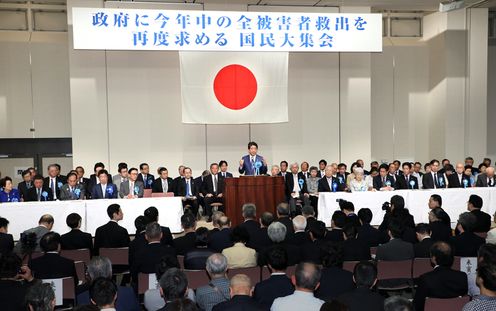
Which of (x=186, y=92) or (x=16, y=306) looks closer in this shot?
(x=16, y=306)

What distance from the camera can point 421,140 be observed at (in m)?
14.1

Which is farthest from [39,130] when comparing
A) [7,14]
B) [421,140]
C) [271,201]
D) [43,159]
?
[421,140]

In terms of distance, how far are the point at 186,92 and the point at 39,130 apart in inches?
165

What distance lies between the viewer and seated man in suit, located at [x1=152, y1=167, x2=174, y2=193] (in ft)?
33.8

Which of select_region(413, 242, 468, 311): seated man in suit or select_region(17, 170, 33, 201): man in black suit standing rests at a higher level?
select_region(17, 170, 33, 201): man in black suit standing

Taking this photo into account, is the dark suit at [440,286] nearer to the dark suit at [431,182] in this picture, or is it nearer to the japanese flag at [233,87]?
the dark suit at [431,182]

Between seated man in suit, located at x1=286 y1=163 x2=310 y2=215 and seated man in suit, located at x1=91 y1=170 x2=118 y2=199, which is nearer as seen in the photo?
seated man in suit, located at x1=91 y1=170 x2=118 y2=199

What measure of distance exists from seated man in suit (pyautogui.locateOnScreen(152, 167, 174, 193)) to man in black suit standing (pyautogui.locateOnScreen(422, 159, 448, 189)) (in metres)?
4.86

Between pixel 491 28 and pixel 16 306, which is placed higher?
pixel 491 28

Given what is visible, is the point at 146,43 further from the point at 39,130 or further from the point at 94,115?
the point at 39,130

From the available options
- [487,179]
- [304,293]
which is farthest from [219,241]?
[487,179]

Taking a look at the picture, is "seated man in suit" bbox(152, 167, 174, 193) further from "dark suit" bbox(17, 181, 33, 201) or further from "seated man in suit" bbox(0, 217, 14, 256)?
"seated man in suit" bbox(0, 217, 14, 256)

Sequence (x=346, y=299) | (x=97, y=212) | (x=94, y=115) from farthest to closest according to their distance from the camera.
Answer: (x=94, y=115) < (x=97, y=212) < (x=346, y=299)

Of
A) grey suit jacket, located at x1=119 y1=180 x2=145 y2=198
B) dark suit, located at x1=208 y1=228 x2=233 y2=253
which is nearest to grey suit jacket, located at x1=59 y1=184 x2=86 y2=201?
grey suit jacket, located at x1=119 y1=180 x2=145 y2=198
